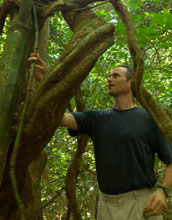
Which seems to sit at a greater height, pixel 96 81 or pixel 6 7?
pixel 6 7

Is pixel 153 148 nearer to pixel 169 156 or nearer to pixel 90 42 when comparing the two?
pixel 169 156

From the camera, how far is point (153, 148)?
2.13 metres

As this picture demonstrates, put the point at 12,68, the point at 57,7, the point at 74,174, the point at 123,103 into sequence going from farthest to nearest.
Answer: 1. the point at 74,174
2. the point at 123,103
3. the point at 57,7
4. the point at 12,68

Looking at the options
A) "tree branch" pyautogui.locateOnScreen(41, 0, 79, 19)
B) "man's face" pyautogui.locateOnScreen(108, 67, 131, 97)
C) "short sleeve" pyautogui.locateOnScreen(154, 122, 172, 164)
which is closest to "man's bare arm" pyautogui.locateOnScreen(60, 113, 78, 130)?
"man's face" pyautogui.locateOnScreen(108, 67, 131, 97)

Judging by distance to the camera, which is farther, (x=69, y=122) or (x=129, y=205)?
(x=69, y=122)

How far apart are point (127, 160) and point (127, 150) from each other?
0.08 metres

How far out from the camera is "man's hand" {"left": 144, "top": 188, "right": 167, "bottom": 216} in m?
1.81

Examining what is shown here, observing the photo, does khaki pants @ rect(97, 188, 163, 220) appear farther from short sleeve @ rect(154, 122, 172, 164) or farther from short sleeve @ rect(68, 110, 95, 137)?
short sleeve @ rect(68, 110, 95, 137)

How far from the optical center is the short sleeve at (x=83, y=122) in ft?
7.32

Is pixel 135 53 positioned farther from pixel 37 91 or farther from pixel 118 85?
pixel 118 85

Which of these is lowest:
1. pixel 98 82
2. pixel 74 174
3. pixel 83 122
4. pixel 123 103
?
pixel 74 174

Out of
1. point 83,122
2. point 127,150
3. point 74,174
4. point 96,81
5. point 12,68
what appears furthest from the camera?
point 96,81

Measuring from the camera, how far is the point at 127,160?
2.03 m

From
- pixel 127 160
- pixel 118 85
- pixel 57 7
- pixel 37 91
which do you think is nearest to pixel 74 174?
pixel 127 160
